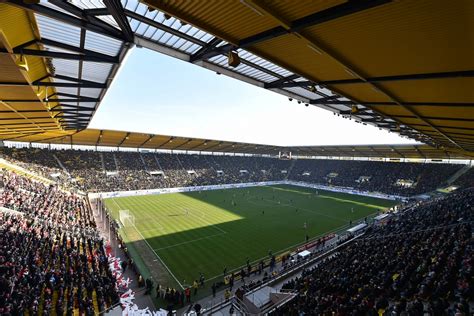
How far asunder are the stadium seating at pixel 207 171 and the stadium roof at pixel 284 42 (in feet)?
135

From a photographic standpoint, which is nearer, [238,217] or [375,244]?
[375,244]

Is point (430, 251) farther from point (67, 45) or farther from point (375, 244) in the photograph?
point (67, 45)

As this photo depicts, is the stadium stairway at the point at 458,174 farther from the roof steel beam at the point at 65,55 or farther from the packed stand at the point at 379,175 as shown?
the roof steel beam at the point at 65,55

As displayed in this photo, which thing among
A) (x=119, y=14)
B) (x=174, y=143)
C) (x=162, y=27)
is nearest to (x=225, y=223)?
(x=162, y=27)

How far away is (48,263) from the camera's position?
52.9 feet

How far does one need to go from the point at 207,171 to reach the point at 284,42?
2374 inches

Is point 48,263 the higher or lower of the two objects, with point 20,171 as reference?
lower

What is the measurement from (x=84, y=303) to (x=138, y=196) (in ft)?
117

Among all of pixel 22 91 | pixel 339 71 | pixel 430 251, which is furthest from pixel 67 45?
pixel 430 251

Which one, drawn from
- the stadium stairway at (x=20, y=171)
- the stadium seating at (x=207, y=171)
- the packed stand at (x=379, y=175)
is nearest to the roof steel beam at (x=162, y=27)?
the stadium stairway at (x=20, y=171)

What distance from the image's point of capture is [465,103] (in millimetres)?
8492

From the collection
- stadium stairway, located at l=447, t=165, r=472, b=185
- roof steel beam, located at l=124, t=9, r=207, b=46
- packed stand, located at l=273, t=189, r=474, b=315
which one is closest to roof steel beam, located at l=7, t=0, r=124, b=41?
roof steel beam, located at l=124, t=9, r=207, b=46

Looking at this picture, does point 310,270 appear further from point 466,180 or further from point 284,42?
point 466,180

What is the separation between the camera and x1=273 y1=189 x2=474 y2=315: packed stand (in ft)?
34.3
